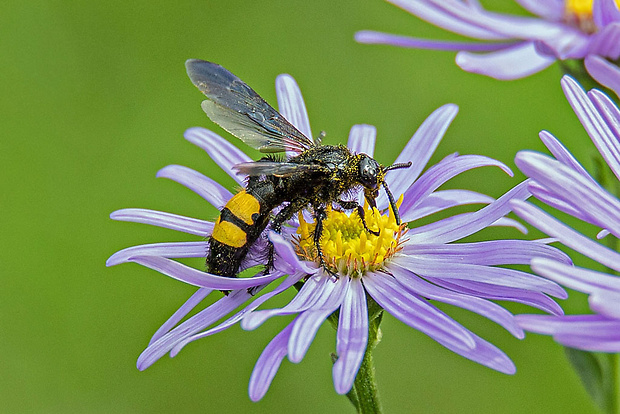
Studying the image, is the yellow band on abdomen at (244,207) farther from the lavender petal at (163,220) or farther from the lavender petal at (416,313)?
the lavender petal at (416,313)

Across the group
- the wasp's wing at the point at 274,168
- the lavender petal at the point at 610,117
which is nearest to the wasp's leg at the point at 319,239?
the wasp's wing at the point at 274,168

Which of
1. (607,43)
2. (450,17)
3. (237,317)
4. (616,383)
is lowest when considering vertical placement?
(237,317)

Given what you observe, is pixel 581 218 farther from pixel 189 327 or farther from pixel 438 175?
pixel 189 327

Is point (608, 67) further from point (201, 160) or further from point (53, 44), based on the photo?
point (53, 44)

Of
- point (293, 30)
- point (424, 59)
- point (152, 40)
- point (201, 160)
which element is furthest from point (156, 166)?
point (424, 59)

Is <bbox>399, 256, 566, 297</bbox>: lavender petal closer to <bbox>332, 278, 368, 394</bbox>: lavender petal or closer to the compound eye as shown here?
<bbox>332, 278, 368, 394</bbox>: lavender petal

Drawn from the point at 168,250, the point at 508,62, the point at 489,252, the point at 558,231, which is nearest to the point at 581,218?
the point at 558,231

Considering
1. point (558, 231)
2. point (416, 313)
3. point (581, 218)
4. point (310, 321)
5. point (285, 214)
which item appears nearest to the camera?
point (558, 231)
